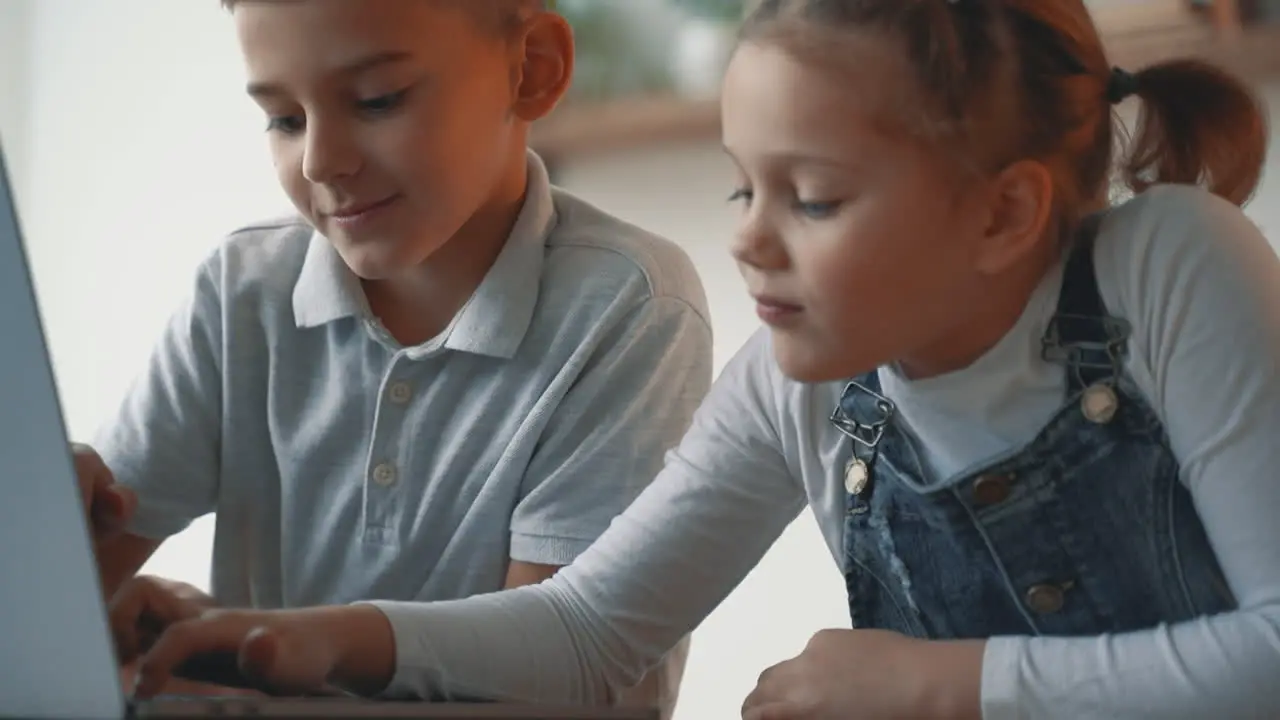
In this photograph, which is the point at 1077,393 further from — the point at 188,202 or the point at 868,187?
the point at 188,202

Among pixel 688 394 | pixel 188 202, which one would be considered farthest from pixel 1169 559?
pixel 188 202

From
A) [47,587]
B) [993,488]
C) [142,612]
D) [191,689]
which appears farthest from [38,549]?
[993,488]

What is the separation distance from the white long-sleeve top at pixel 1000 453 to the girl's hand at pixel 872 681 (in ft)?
0.04

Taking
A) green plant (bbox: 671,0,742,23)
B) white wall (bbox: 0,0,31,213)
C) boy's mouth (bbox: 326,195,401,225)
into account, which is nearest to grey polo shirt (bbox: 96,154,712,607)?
boy's mouth (bbox: 326,195,401,225)

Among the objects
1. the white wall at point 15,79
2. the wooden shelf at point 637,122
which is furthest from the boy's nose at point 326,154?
the white wall at point 15,79

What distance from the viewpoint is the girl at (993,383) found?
0.69 m

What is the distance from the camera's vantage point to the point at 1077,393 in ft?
2.48

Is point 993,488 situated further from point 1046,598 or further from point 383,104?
point 383,104

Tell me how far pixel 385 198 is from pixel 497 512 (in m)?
0.23

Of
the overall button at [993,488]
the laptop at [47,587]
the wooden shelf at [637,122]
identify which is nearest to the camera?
the laptop at [47,587]

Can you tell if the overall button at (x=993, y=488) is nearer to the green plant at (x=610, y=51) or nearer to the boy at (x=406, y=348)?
the boy at (x=406, y=348)

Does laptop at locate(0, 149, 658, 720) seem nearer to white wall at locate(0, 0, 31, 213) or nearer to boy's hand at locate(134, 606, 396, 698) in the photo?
boy's hand at locate(134, 606, 396, 698)

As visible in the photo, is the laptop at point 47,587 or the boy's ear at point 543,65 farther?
the boy's ear at point 543,65

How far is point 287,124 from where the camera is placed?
1.00 m
